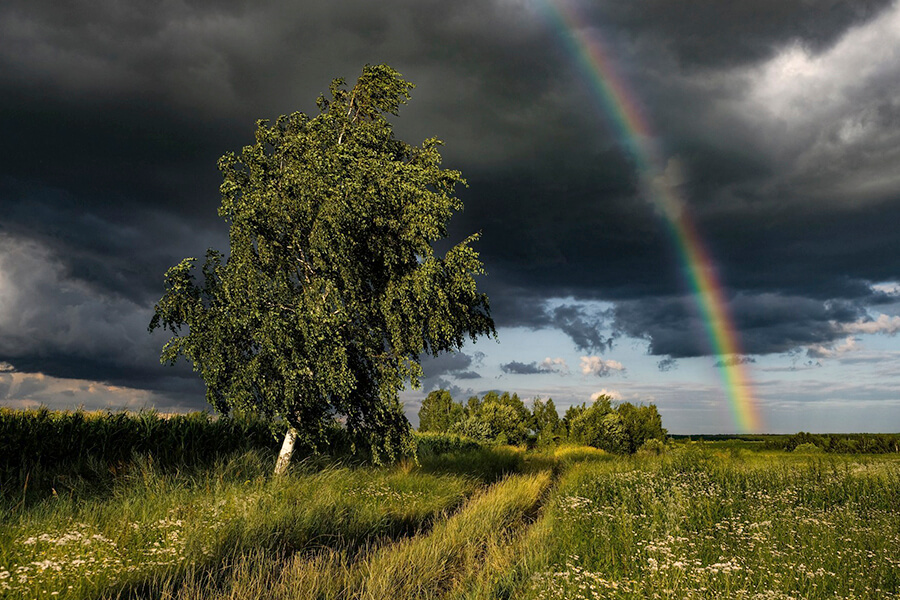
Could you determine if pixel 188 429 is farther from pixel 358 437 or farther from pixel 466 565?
pixel 466 565

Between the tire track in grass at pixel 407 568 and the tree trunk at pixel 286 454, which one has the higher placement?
the tree trunk at pixel 286 454

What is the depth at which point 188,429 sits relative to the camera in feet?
53.0

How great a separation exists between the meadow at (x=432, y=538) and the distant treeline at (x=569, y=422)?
35.0 meters

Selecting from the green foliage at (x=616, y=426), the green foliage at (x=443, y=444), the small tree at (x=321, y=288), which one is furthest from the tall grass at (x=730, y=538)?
the green foliage at (x=616, y=426)

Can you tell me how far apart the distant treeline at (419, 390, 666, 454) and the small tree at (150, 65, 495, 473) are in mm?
32248

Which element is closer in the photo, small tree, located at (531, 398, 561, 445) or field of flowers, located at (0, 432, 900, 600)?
field of flowers, located at (0, 432, 900, 600)

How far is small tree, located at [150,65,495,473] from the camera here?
13602 mm

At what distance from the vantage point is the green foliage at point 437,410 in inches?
2707

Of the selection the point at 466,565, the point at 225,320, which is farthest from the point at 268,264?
the point at 466,565

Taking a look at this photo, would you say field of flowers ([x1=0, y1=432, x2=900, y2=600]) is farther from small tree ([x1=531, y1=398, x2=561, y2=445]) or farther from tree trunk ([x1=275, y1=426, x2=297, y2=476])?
small tree ([x1=531, y1=398, x2=561, y2=445])

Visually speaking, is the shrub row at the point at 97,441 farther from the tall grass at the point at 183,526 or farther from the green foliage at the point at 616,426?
the green foliage at the point at 616,426

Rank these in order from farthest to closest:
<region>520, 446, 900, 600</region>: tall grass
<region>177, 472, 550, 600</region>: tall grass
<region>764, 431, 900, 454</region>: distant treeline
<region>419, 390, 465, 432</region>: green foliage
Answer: <region>419, 390, 465, 432</region>: green foliage → <region>764, 431, 900, 454</region>: distant treeline → <region>177, 472, 550, 600</region>: tall grass → <region>520, 446, 900, 600</region>: tall grass

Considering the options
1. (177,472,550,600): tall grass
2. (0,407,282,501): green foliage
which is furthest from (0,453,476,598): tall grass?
(0,407,282,501): green foliage

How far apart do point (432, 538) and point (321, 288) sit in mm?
8145
